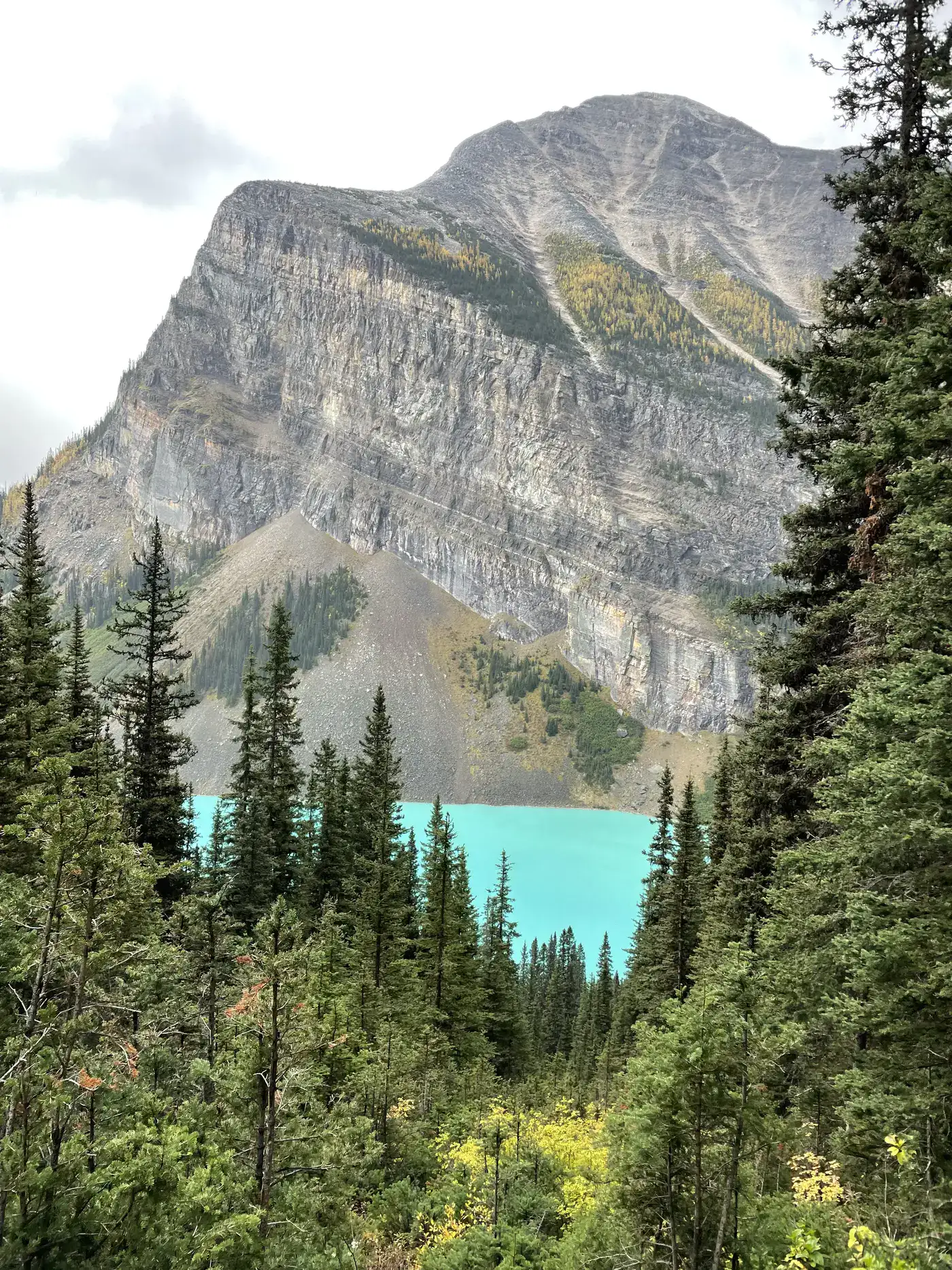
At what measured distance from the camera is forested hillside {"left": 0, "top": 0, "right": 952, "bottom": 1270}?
23.1 ft

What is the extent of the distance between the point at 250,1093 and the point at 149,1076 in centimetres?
231

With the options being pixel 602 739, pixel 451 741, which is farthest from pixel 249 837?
pixel 602 739

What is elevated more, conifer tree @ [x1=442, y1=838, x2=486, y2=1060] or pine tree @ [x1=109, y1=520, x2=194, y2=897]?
pine tree @ [x1=109, y1=520, x2=194, y2=897]

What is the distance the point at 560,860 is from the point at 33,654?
108 metres

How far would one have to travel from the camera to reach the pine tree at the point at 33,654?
19.4 m

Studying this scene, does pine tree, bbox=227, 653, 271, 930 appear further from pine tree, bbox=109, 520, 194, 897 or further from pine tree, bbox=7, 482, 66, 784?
pine tree, bbox=7, 482, 66, 784

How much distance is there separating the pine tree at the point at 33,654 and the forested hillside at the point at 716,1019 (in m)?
0.21

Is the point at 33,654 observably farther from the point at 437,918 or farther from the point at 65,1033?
the point at 65,1033

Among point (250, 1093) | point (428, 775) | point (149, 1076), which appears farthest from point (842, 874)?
point (428, 775)

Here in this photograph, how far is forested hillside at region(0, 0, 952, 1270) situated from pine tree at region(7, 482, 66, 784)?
0.68 ft

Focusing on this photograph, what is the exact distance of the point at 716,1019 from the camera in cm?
712

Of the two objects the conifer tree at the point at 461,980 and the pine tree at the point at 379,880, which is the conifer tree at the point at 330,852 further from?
the conifer tree at the point at 461,980

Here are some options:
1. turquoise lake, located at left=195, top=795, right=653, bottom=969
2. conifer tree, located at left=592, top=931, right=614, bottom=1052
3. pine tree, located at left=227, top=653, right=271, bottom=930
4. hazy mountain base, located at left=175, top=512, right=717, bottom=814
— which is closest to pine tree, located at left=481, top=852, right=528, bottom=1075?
conifer tree, located at left=592, top=931, right=614, bottom=1052

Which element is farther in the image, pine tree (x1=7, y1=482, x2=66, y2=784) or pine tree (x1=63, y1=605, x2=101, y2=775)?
pine tree (x1=63, y1=605, x2=101, y2=775)
